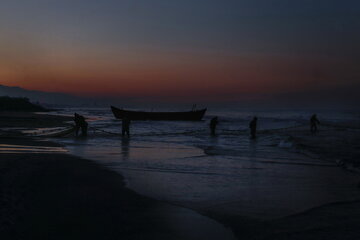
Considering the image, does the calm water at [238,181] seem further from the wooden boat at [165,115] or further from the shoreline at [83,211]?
the wooden boat at [165,115]

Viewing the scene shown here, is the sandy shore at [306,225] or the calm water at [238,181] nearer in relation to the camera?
the sandy shore at [306,225]

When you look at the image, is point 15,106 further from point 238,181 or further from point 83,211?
point 83,211

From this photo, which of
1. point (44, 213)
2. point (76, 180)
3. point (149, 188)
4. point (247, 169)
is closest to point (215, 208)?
point (149, 188)

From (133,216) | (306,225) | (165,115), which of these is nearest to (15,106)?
(165,115)

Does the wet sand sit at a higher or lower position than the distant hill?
lower

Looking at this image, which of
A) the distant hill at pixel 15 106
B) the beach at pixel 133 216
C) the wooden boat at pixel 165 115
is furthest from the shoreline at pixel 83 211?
the distant hill at pixel 15 106

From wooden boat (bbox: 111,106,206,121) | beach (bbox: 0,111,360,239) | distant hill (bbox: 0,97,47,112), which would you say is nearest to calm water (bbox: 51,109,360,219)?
beach (bbox: 0,111,360,239)

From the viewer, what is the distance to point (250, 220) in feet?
17.9

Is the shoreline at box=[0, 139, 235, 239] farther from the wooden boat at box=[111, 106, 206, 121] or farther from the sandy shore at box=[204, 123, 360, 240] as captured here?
the wooden boat at box=[111, 106, 206, 121]

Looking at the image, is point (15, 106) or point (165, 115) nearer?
point (165, 115)

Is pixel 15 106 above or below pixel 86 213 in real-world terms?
above

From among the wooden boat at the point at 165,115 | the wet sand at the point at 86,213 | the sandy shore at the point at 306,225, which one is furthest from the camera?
the wooden boat at the point at 165,115

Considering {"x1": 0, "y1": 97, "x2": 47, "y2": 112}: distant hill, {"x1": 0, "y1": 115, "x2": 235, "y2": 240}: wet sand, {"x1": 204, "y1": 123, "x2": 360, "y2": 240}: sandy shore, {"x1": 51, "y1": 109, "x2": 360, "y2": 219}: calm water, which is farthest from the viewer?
{"x1": 0, "y1": 97, "x2": 47, "y2": 112}: distant hill

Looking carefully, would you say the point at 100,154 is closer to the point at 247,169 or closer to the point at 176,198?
the point at 247,169
